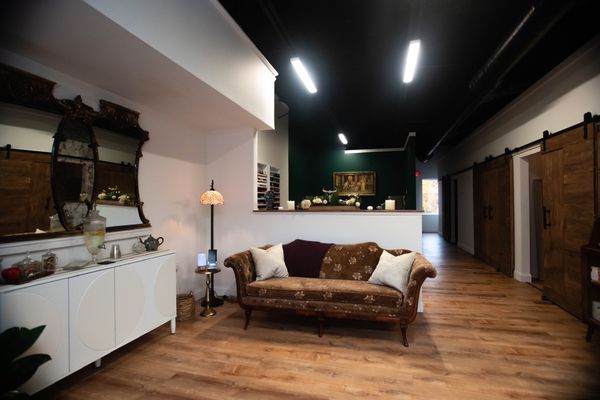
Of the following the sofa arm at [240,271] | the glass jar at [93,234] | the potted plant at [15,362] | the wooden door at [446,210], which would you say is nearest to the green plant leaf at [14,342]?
the potted plant at [15,362]

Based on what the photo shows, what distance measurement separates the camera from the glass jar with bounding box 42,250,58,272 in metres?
2.20

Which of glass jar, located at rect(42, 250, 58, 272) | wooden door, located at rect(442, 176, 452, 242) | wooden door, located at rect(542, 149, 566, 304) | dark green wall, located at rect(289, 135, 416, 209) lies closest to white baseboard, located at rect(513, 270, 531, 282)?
wooden door, located at rect(542, 149, 566, 304)

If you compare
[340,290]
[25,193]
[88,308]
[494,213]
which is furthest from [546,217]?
[25,193]

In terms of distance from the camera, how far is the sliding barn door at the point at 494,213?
535 cm

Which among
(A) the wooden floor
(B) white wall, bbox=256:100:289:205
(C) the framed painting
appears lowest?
(A) the wooden floor

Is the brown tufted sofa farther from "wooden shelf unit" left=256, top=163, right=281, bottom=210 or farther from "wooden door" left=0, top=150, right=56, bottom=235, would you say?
"wooden shelf unit" left=256, top=163, right=281, bottom=210

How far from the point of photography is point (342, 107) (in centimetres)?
595

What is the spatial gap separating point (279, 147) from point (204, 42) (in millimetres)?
4589

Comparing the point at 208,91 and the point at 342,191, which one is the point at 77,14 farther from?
the point at 342,191

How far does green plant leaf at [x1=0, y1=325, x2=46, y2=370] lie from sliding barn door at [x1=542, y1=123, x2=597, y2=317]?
516 centimetres

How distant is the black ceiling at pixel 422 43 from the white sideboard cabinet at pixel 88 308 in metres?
2.84

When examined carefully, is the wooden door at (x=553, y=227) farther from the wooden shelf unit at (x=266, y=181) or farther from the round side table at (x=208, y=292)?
the round side table at (x=208, y=292)

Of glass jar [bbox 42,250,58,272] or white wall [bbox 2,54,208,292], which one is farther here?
white wall [bbox 2,54,208,292]

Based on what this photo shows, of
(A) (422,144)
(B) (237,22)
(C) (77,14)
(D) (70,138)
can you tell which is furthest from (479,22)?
(A) (422,144)
